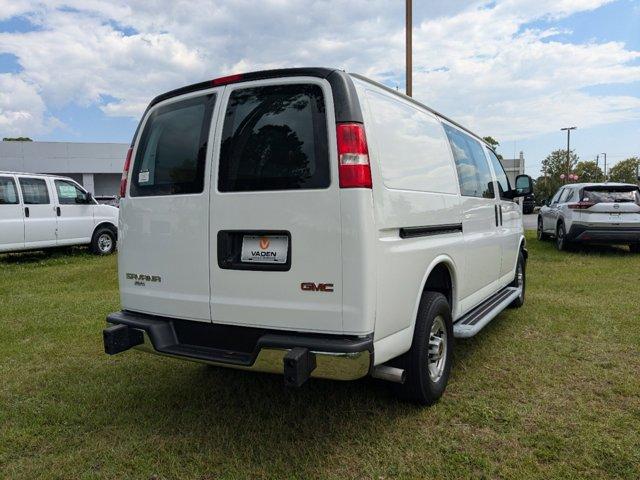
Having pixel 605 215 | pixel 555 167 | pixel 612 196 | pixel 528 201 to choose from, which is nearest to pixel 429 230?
pixel 528 201

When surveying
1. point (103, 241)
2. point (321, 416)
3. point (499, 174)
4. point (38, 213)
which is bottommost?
point (321, 416)

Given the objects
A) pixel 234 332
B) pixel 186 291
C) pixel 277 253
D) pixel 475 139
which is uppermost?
pixel 475 139

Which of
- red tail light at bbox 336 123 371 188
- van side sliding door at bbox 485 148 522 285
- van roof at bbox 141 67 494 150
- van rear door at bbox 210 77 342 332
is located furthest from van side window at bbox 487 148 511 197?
van rear door at bbox 210 77 342 332

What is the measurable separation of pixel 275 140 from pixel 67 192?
1104cm

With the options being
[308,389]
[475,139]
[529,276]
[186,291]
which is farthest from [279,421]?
[529,276]

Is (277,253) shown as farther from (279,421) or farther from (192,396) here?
(192,396)

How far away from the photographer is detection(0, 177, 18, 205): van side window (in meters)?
11.0

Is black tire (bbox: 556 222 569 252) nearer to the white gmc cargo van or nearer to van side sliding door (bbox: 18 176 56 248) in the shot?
the white gmc cargo van

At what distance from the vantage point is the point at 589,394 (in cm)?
383

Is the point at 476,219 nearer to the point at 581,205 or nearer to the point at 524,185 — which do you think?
the point at 524,185

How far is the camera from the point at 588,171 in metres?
64.9

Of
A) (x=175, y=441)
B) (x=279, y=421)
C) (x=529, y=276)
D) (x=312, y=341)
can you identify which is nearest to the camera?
(x=312, y=341)

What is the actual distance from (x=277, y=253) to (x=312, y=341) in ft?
1.75

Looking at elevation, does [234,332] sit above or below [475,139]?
below
